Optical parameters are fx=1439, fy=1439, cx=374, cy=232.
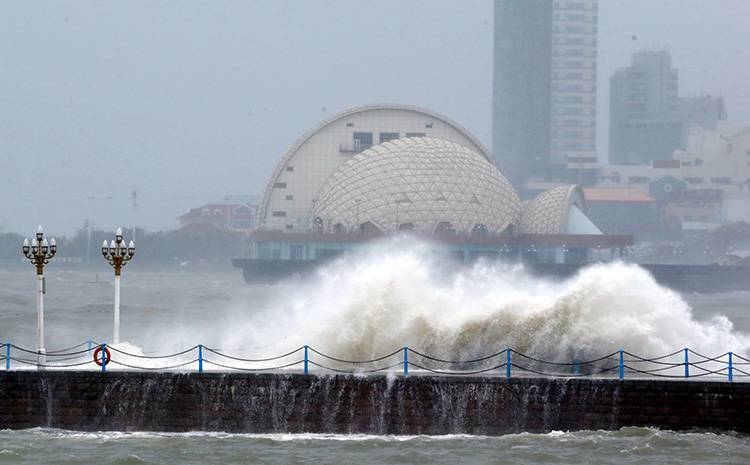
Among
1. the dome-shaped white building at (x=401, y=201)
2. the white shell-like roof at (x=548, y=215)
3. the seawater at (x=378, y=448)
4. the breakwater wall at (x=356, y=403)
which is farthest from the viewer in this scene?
the white shell-like roof at (x=548, y=215)

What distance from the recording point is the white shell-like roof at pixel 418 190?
492ft

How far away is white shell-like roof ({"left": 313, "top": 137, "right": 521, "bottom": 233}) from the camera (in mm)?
150000

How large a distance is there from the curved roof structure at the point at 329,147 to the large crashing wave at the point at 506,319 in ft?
447

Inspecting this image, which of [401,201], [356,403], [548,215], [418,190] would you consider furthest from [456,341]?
[548,215]

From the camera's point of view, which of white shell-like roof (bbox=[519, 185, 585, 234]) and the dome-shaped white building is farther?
white shell-like roof (bbox=[519, 185, 585, 234])

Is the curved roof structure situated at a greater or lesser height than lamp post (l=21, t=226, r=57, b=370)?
greater

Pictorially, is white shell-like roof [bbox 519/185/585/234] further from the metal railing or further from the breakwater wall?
the breakwater wall

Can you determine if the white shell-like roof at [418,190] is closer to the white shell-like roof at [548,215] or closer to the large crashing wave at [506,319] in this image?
the white shell-like roof at [548,215]

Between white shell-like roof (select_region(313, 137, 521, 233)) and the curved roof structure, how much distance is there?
1265 centimetres

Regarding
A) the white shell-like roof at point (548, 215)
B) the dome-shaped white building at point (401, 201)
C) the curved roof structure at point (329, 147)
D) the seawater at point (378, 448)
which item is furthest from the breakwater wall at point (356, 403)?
the curved roof structure at point (329, 147)

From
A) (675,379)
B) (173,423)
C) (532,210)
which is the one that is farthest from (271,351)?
(532,210)

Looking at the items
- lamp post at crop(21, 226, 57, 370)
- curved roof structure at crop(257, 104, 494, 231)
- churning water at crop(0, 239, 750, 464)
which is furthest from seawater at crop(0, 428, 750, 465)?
curved roof structure at crop(257, 104, 494, 231)

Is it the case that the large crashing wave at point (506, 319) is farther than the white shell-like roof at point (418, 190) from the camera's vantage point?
No

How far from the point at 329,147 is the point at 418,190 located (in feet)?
78.2
